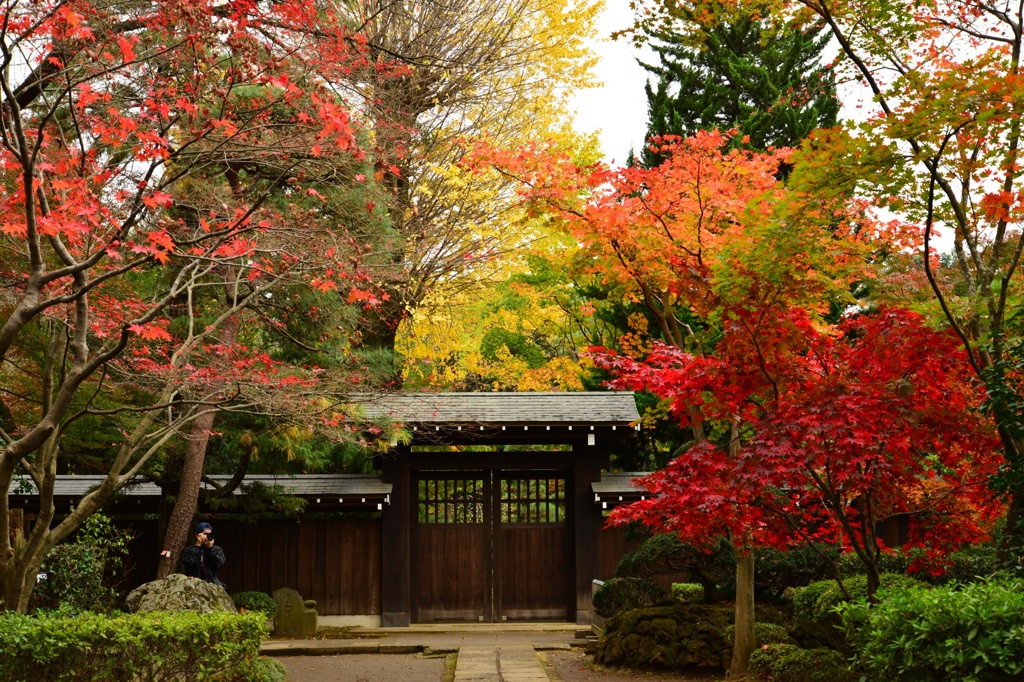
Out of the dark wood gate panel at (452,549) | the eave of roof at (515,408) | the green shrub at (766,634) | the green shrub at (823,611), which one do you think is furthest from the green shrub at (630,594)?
the dark wood gate panel at (452,549)

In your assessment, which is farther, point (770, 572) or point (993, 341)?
point (770, 572)

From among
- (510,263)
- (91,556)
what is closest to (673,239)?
(91,556)

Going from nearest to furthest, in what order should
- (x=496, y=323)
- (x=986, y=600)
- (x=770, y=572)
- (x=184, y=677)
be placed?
(x=986, y=600), (x=184, y=677), (x=770, y=572), (x=496, y=323)

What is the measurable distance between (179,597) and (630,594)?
5.65 meters

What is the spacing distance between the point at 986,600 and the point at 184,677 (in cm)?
624

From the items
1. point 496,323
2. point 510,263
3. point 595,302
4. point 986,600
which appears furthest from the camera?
point 496,323

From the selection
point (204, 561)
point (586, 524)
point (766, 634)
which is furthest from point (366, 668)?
point (586, 524)

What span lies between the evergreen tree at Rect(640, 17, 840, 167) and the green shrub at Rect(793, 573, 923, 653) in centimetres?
1347

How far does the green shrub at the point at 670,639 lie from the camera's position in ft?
34.8

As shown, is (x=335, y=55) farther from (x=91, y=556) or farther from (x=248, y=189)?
(x=91, y=556)

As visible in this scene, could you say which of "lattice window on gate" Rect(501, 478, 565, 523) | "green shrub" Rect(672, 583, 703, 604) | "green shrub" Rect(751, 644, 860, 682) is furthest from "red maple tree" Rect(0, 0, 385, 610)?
"green shrub" Rect(672, 583, 703, 604)

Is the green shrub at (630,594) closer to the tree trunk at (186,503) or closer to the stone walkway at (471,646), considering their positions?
the stone walkway at (471,646)

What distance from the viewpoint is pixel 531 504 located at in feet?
56.3

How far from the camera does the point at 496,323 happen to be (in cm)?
2436
